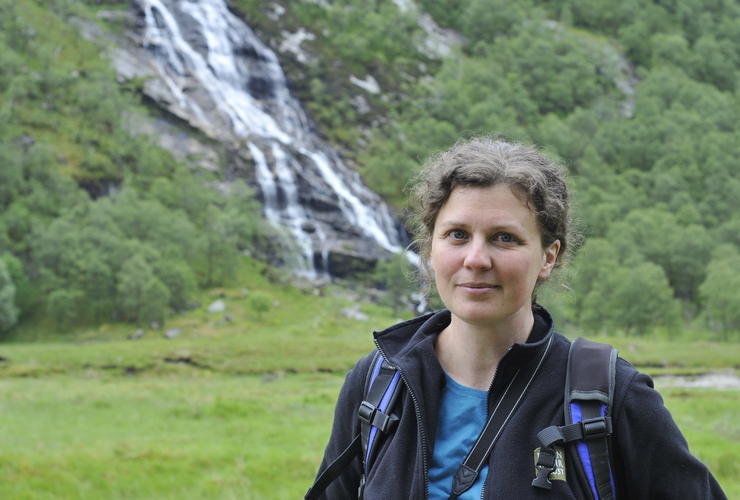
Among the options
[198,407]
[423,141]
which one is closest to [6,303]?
[198,407]

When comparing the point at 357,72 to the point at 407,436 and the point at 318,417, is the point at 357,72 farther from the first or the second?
the point at 407,436

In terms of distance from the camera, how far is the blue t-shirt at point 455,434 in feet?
11.0

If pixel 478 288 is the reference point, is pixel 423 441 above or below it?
below

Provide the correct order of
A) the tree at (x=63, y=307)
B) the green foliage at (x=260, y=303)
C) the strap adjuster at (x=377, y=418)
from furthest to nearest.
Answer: the green foliage at (x=260, y=303) → the tree at (x=63, y=307) → the strap adjuster at (x=377, y=418)

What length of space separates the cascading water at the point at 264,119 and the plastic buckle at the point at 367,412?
7362cm

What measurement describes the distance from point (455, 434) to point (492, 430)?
0.23 meters

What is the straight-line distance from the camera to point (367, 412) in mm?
3564

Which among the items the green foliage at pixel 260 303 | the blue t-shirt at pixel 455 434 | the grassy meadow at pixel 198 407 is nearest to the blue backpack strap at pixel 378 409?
the blue t-shirt at pixel 455 434

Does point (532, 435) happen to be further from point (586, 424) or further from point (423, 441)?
point (423, 441)

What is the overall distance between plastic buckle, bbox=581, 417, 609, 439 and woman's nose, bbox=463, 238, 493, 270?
2.88ft

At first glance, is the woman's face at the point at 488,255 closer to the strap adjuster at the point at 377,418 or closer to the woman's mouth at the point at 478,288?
the woman's mouth at the point at 478,288

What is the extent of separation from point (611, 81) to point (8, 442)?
505ft

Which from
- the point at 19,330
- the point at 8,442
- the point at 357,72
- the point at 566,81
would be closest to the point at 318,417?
the point at 8,442

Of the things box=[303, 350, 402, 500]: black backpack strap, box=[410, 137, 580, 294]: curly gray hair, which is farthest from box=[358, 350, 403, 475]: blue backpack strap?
box=[410, 137, 580, 294]: curly gray hair
